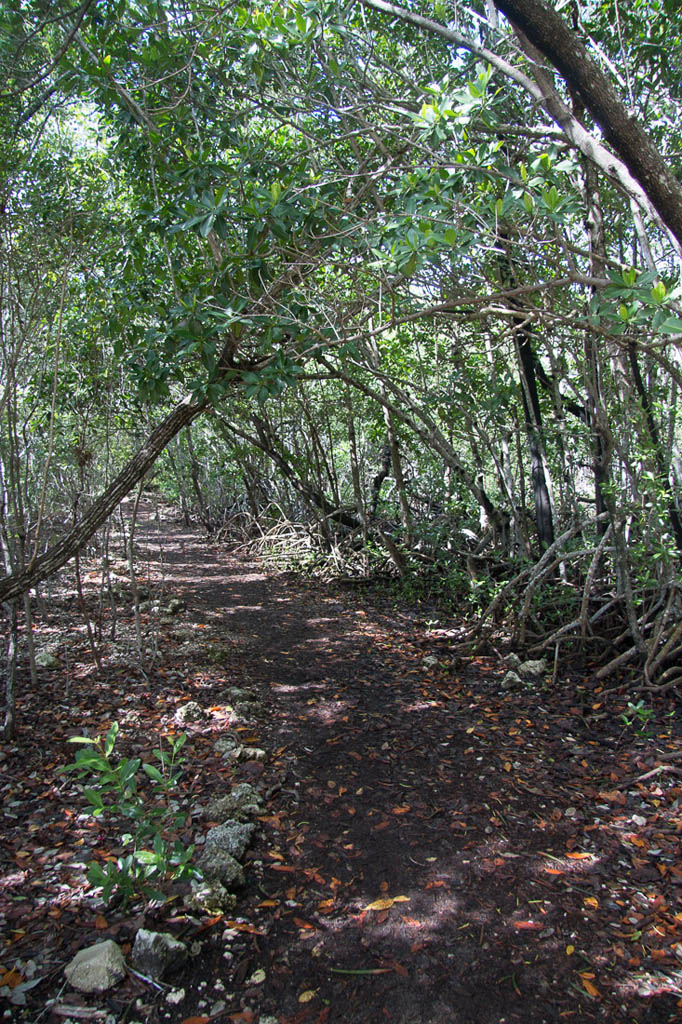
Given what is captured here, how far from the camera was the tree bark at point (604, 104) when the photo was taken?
197cm

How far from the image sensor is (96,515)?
11.9ft

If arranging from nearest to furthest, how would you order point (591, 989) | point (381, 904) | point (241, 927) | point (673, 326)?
point (673, 326), point (591, 989), point (241, 927), point (381, 904)

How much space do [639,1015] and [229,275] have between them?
3.88 m

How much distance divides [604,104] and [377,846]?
3155 millimetres

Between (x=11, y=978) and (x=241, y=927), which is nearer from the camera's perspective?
(x=11, y=978)

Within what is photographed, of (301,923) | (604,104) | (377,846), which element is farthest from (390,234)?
(301,923)

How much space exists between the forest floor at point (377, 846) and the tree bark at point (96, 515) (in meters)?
Result: 1.05

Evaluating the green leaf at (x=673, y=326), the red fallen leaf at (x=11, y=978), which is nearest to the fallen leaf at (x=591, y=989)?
the red fallen leaf at (x=11, y=978)

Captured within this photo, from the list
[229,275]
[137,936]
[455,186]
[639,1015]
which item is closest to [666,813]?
[639,1015]

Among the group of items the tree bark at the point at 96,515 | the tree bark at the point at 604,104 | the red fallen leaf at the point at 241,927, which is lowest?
the red fallen leaf at the point at 241,927

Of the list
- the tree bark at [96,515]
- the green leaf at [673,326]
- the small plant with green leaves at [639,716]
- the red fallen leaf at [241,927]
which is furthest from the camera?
the small plant with green leaves at [639,716]

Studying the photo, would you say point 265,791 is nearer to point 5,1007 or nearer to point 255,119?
point 5,1007

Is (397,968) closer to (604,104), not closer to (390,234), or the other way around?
(604,104)

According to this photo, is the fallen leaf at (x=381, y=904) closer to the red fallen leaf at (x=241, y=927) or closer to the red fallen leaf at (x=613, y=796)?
the red fallen leaf at (x=241, y=927)
